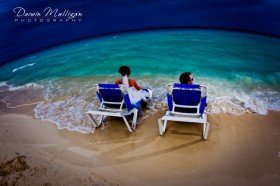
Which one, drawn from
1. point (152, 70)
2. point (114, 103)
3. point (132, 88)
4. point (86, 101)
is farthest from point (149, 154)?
point (152, 70)

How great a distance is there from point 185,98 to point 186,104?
18cm

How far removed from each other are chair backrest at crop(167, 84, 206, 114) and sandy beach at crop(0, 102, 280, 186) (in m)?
0.48

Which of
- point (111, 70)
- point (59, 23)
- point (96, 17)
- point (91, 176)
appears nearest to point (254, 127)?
point (91, 176)

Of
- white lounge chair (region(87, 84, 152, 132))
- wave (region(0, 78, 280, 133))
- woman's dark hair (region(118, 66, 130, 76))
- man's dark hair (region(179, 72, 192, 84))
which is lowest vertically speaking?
wave (region(0, 78, 280, 133))

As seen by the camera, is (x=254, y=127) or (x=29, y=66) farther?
(x=29, y=66)

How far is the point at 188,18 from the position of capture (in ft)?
51.6

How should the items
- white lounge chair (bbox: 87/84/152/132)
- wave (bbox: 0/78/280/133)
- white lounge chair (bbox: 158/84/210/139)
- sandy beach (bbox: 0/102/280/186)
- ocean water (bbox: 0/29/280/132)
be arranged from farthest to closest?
ocean water (bbox: 0/29/280/132), wave (bbox: 0/78/280/133), white lounge chair (bbox: 87/84/152/132), white lounge chair (bbox: 158/84/210/139), sandy beach (bbox: 0/102/280/186)

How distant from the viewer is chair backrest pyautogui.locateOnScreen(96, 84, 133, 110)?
17.4ft

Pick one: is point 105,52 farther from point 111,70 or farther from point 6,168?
point 6,168

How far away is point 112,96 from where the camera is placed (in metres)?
5.54

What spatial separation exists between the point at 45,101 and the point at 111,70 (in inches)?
156

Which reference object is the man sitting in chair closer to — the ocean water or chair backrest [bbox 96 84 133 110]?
chair backrest [bbox 96 84 133 110]

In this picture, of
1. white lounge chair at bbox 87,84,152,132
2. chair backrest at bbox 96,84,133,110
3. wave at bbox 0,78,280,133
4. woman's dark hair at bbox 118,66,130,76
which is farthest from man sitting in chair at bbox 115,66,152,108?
wave at bbox 0,78,280,133

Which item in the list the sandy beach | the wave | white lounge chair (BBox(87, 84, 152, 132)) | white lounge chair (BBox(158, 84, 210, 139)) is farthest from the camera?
the wave
